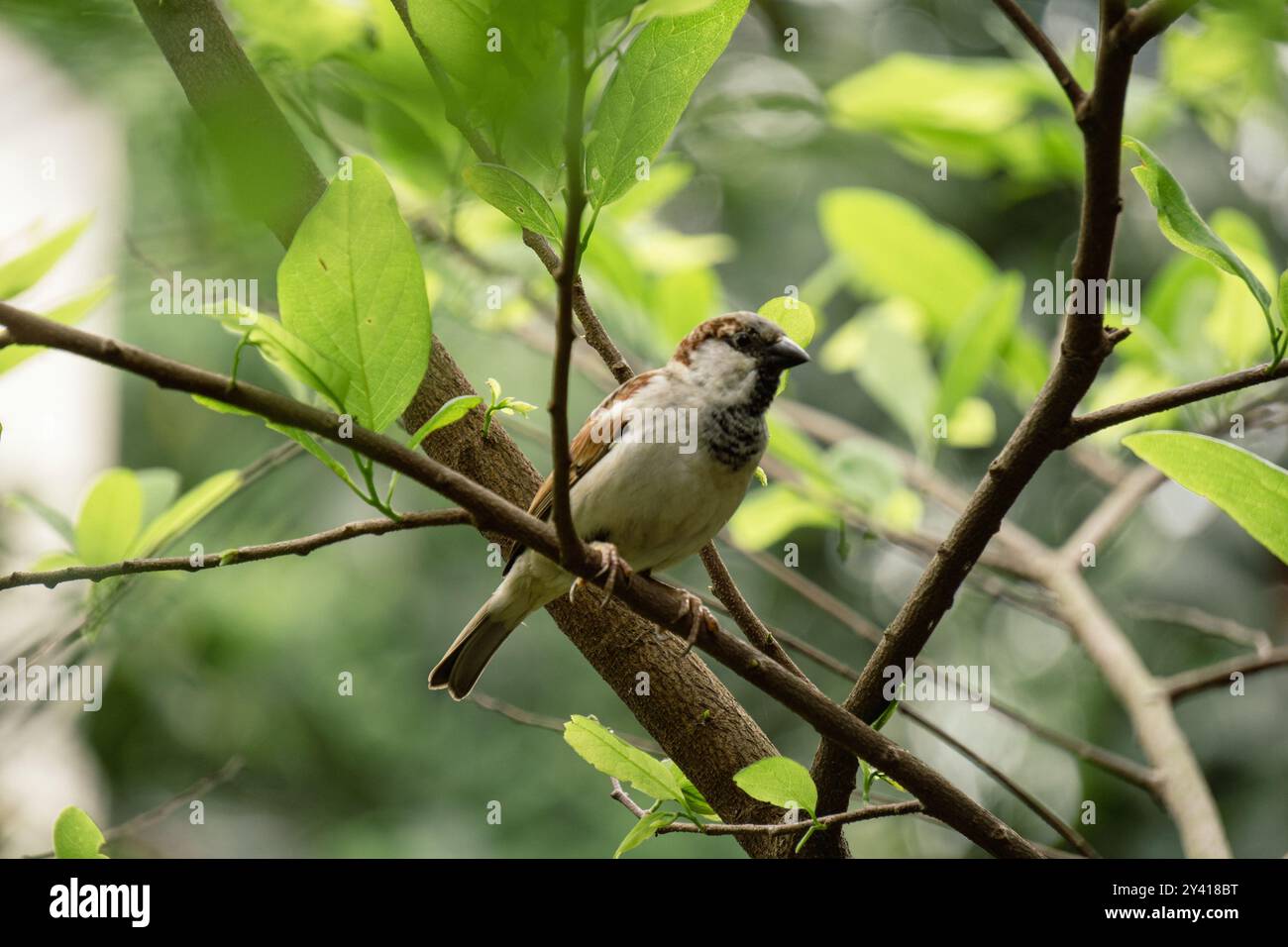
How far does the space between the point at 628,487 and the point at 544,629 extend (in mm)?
2188

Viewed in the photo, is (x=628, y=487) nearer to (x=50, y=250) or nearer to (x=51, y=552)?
(x=51, y=552)

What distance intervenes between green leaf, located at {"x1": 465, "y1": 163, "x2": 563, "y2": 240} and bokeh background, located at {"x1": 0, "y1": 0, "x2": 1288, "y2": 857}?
3cm

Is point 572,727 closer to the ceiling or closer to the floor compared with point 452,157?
closer to the floor

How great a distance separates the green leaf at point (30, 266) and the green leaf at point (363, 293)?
252mm

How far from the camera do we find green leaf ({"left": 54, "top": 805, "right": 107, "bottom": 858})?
1077 mm

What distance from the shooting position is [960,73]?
1939 millimetres

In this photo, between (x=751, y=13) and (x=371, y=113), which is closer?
(x=371, y=113)

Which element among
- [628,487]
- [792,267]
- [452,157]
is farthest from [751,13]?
[452,157]

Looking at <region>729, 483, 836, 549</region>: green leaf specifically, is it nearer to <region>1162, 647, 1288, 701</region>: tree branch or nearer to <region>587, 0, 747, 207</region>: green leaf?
<region>1162, 647, 1288, 701</region>: tree branch

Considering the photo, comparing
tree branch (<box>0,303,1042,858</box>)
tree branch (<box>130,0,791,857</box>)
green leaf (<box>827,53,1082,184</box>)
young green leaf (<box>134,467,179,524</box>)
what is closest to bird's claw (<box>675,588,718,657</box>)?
tree branch (<box>0,303,1042,858</box>)

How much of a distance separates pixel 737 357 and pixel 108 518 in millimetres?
958

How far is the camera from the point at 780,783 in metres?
1.12

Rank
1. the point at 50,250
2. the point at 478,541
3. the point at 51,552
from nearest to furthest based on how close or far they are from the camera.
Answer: the point at 50,250 → the point at 51,552 → the point at 478,541

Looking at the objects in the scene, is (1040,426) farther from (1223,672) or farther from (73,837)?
(73,837)
